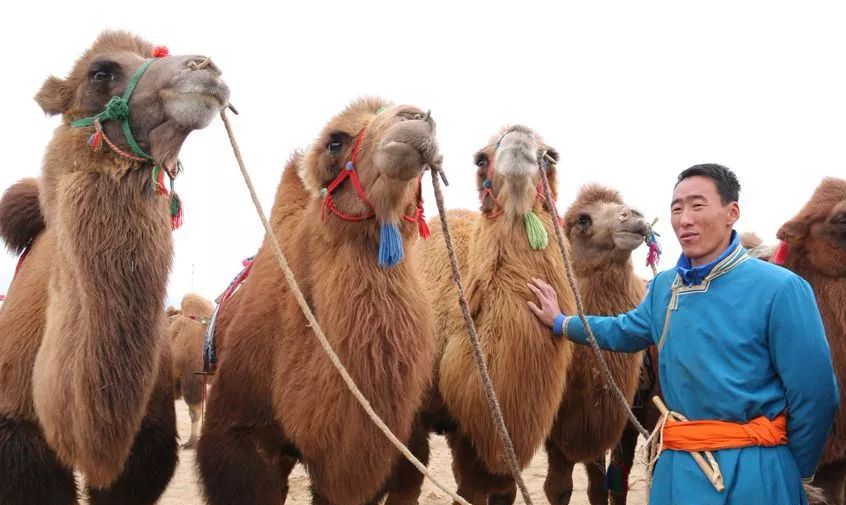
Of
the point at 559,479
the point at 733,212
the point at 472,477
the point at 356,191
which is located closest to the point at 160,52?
the point at 356,191

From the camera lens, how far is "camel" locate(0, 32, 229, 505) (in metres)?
2.98

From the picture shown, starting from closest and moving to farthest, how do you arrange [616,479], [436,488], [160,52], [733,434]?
1. [733,434]
2. [160,52]
3. [616,479]
4. [436,488]

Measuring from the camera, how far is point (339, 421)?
11.2ft

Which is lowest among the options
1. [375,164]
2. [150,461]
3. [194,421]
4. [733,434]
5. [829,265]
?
[194,421]

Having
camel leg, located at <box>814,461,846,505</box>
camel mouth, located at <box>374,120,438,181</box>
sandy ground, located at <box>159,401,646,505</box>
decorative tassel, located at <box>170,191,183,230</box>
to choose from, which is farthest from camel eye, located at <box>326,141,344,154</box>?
camel leg, located at <box>814,461,846,505</box>

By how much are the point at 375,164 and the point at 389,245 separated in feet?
1.25

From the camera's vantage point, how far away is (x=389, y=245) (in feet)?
11.6

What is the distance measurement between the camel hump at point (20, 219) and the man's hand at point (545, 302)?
2.79 meters

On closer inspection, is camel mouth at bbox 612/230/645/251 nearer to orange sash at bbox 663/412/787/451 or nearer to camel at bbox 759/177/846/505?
camel at bbox 759/177/846/505

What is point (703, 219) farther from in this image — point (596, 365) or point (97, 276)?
point (596, 365)

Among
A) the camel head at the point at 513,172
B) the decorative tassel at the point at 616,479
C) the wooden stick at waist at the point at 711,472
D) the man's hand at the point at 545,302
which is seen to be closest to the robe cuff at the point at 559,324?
the man's hand at the point at 545,302

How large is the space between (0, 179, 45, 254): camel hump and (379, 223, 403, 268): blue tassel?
1898 mm

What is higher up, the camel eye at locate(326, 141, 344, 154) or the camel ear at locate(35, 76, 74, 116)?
the camel ear at locate(35, 76, 74, 116)

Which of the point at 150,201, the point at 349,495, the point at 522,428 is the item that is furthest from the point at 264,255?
the point at 522,428
